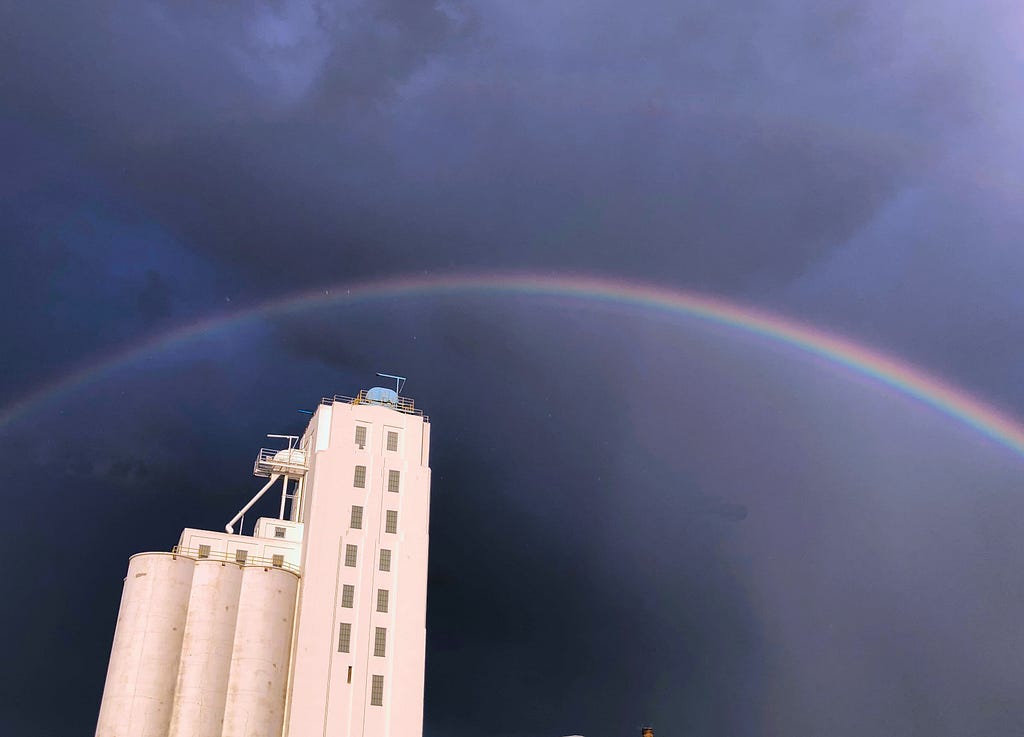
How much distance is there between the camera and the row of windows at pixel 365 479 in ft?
302

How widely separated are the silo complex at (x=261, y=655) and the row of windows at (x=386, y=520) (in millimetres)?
6866

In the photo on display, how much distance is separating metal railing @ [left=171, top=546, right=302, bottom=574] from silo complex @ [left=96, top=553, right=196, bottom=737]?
2.51 m

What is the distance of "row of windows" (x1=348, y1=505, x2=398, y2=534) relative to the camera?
9019cm

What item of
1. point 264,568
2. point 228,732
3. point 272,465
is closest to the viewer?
point 228,732

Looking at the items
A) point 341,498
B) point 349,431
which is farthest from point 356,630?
point 349,431

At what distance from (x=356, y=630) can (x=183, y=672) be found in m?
14.3

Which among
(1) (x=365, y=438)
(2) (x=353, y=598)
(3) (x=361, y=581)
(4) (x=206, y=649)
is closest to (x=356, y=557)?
(3) (x=361, y=581)

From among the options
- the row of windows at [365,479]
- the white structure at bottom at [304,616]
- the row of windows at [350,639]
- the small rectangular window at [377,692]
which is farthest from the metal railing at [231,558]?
the small rectangular window at [377,692]

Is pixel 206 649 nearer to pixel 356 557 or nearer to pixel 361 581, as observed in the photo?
pixel 361 581

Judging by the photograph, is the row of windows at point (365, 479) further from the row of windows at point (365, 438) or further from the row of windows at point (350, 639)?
the row of windows at point (350, 639)

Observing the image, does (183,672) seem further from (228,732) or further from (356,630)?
(356,630)

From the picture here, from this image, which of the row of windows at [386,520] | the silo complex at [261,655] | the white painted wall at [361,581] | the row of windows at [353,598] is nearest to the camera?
the silo complex at [261,655]

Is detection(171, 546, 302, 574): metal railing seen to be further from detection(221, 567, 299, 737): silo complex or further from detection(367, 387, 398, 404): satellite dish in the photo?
detection(367, 387, 398, 404): satellite dish

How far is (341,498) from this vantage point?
9062 cm
